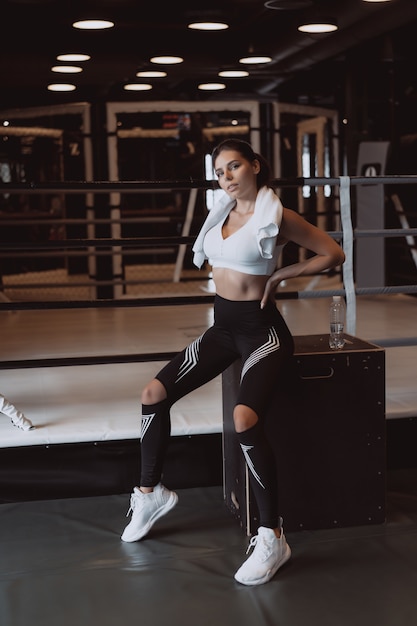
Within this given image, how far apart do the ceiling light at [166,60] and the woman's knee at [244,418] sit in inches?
232

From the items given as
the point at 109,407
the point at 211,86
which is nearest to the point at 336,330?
the point at 109,407

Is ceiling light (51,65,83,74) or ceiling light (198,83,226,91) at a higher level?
ceiling light (51,65,83,74)

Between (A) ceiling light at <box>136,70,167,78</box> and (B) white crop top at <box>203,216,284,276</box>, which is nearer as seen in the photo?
(B) white crop top at <box>203,216,284,276</box>

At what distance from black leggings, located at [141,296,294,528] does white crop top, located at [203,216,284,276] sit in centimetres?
12

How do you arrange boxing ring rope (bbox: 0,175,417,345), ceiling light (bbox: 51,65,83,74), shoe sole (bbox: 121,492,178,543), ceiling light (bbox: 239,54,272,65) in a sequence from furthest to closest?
ceiling light (bbox: 51,65,83,74), ceiling light (bbox: 239,54,272,65), boxing ring rope (bbox: 0,175,417,345), shoe sole (bbox: 121,492,178,543)

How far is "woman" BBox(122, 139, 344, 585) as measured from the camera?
2.80 meters

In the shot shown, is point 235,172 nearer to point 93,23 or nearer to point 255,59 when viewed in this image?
point 93,23

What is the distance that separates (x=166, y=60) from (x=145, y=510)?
236 inches

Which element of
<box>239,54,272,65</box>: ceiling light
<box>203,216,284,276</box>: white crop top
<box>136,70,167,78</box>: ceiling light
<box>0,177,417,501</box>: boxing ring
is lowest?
<box>0,177,417,501</box>: boxing ring

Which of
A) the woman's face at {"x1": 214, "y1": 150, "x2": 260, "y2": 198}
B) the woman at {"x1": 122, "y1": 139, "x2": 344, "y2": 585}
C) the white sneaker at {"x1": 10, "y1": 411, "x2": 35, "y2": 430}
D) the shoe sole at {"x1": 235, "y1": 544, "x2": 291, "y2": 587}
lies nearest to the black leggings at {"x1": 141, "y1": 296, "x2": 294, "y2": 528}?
the woman at {"x1": 122, "y1": 139, "x2": 344, "y2": 585}

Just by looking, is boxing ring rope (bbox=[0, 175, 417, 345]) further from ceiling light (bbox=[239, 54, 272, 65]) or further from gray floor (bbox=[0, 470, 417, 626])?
ceiling light (bbox=[239, 54, 272, 65])

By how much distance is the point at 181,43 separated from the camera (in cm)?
831

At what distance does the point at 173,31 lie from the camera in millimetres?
8047

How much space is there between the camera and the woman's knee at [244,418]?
278 centimetres
